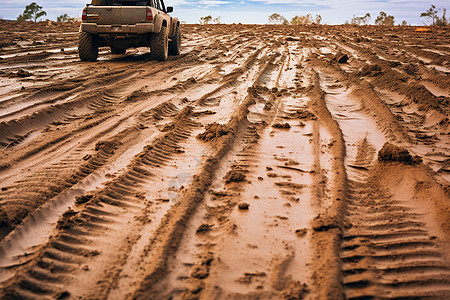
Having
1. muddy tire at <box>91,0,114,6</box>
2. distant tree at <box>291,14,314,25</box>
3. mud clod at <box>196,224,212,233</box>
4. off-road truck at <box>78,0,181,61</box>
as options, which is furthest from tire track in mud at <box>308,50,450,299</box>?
distant tree at <box>291,14,314,25</box>

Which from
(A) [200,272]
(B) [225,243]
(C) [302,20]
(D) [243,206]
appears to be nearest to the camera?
(A) [200,272]

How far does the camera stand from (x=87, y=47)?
32.1ft

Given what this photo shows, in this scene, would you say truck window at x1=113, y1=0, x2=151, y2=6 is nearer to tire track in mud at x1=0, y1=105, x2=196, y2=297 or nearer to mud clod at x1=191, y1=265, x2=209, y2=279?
tire track in mud at x1=0, y1=105, x2=196, y2=297

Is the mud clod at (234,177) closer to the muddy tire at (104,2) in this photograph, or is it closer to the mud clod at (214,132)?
the mud clod at (214,132)

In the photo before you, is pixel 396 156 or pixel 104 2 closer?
pixel 396 156

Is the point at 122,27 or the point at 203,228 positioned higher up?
the point at 122,27

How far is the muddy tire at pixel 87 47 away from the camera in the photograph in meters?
9.66

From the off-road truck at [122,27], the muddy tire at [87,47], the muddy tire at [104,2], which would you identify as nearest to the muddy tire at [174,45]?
the off-road truck at [122,27]

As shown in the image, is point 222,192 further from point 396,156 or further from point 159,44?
point 159,44

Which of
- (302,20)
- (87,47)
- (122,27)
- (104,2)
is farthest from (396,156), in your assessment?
(302,20)

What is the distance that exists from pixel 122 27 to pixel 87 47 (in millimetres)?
1149

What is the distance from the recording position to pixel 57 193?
326 cm

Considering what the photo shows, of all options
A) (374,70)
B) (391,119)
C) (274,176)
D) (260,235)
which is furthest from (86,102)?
(374,70)

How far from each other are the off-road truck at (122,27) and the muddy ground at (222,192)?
2.73m
